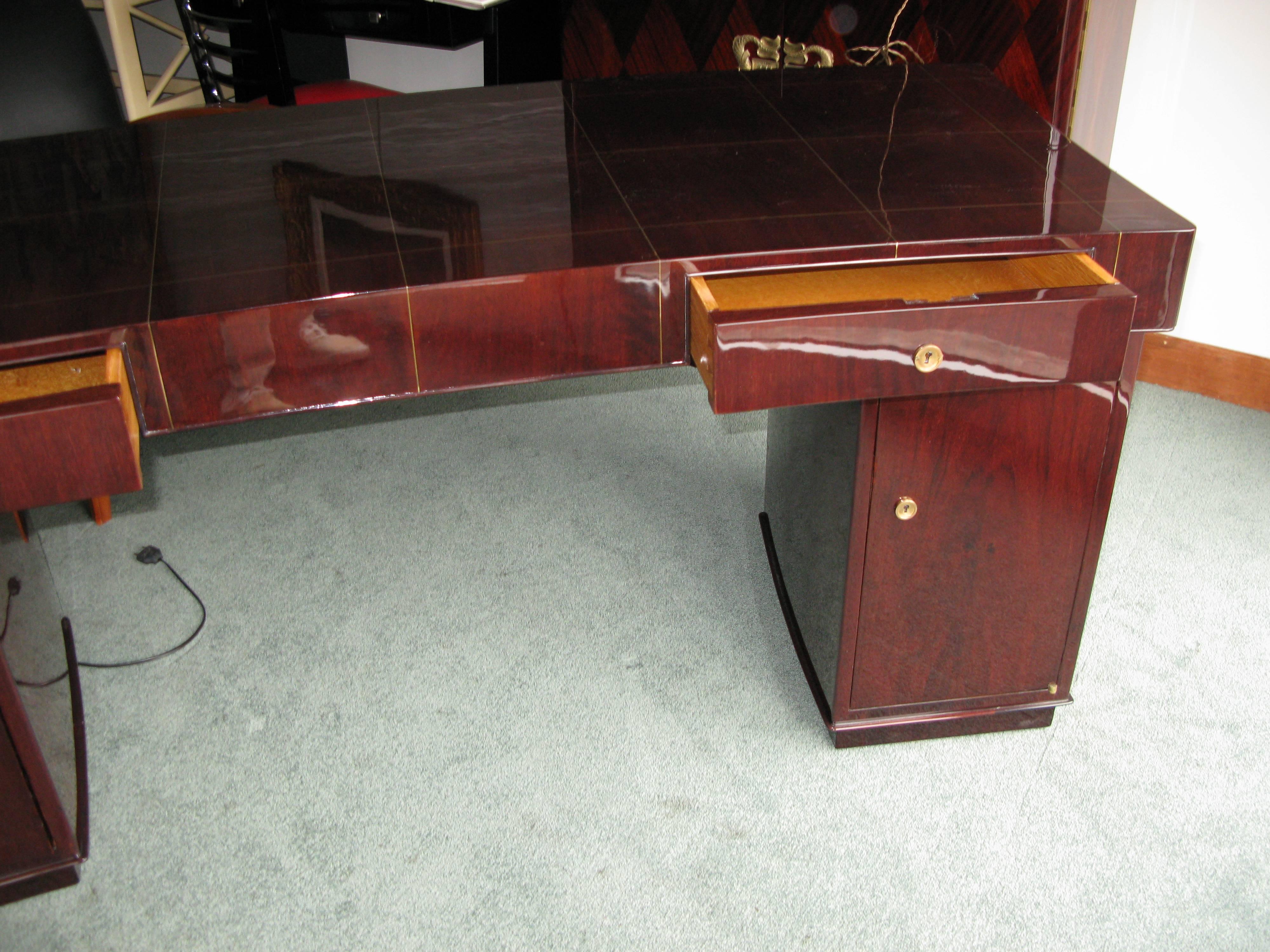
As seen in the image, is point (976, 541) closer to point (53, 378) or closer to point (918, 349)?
point (918, 349)

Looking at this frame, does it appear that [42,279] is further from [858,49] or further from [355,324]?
[858,49]

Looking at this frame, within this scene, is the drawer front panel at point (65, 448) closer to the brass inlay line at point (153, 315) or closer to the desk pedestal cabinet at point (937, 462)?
the brass inlay line at point (153, 315)

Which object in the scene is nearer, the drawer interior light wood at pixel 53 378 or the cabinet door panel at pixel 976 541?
the drawer interior light wood at pixel 53 378

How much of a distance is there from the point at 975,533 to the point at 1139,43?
123 cm

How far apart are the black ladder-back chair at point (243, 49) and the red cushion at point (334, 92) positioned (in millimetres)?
26

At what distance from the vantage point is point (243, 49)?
2.81 m

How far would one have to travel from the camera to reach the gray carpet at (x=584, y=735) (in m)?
1.40

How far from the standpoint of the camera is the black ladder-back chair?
8.55 feet

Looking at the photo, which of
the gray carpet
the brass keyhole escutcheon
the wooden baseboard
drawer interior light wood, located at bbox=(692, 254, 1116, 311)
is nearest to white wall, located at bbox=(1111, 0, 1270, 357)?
the wooden baseboard

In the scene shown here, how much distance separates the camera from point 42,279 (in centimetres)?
132

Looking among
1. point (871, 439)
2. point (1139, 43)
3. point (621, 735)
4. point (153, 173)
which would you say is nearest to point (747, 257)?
point (871, 439)

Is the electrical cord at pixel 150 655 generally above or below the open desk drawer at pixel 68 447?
below

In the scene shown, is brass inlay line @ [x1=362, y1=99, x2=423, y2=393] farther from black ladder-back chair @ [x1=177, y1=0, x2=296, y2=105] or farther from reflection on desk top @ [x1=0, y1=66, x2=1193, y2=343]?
black ladder-back chair @ [x1=177, y1=0, x2=296, y2=105]

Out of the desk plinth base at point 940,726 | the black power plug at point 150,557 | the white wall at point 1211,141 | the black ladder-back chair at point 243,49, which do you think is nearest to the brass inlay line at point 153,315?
the black power plug at point 150,557
